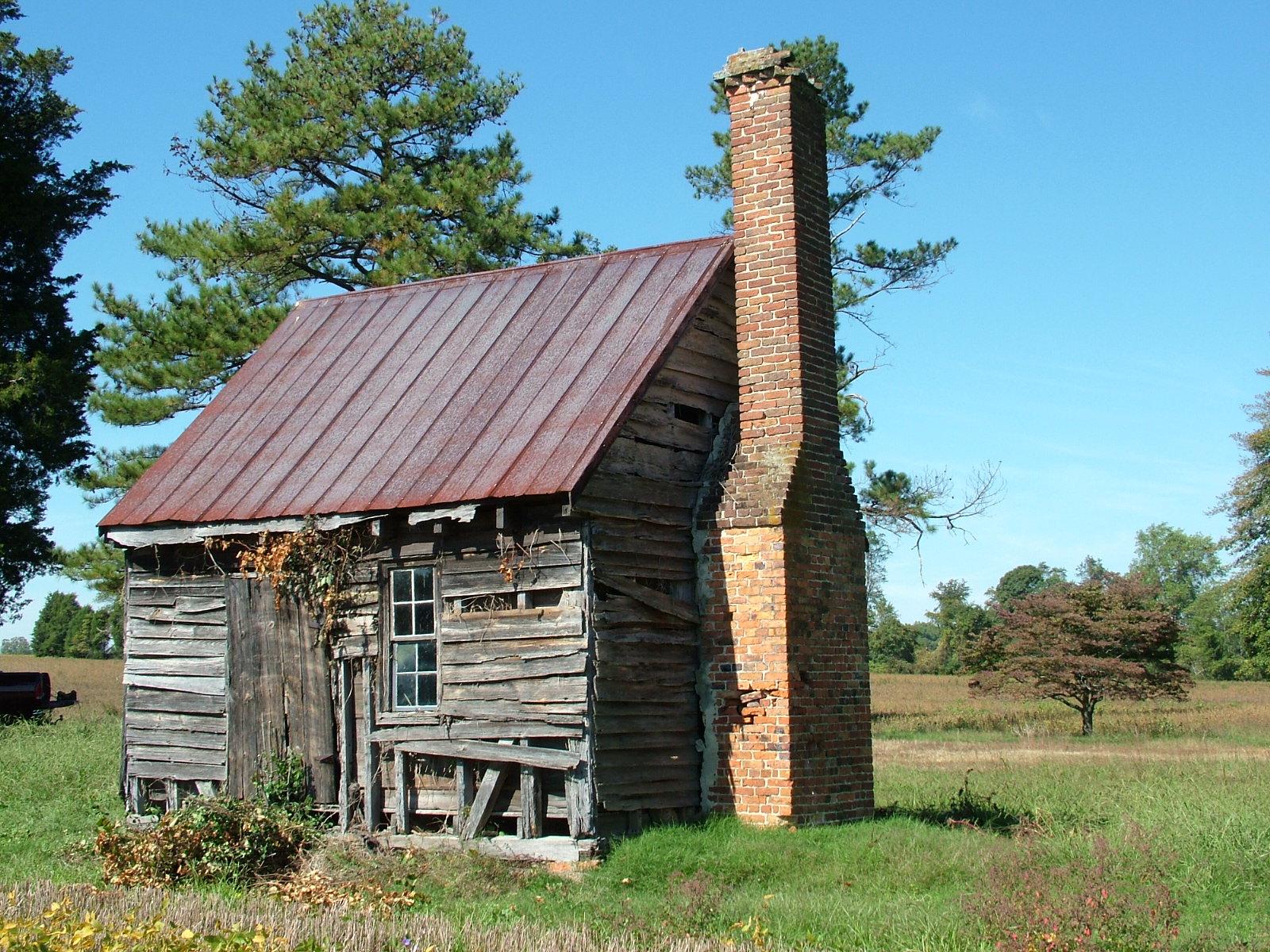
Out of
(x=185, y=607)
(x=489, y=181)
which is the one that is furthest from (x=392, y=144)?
(x=185, y=607)

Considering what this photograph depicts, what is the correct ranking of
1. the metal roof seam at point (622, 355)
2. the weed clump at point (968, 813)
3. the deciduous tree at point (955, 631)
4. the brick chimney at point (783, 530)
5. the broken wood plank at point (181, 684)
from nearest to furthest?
the metal roof seam at point (622, 355) < the brick chimney at point (783, 530) < the weed clump at point (968, 813) < the broken wood plank at point (181, 684) < the deciduous tree at point (955, 631)

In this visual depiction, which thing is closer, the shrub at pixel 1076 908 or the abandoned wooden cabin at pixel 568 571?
the shrub at pixel 1076 908

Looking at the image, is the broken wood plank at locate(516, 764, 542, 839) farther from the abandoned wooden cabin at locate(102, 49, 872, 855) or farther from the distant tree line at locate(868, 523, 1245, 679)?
the distant tree line at locate(868, 523, 1245, 679)

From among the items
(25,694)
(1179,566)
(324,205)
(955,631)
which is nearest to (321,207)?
(324,205)

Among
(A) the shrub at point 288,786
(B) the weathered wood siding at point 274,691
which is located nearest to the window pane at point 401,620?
(B) the weathered wood siding at point 274,691

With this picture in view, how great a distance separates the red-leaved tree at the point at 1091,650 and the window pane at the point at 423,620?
71.0 feet

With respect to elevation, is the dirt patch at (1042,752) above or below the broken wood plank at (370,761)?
below

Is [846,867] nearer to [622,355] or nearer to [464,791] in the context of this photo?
[464,791]

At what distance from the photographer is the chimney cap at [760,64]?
13469 millimetres

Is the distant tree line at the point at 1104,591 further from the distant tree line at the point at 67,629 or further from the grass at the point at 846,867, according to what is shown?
the distant tree line at the point at 67,629

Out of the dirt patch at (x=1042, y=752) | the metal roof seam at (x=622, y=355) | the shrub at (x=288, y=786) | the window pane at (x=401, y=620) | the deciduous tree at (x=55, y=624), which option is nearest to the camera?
the metal roof seam at (x=622, y=355)

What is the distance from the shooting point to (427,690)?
42.1 feet

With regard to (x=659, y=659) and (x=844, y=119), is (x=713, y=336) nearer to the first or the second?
(x=659, y=659)

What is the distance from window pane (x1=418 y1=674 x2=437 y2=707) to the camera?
12797 mm
